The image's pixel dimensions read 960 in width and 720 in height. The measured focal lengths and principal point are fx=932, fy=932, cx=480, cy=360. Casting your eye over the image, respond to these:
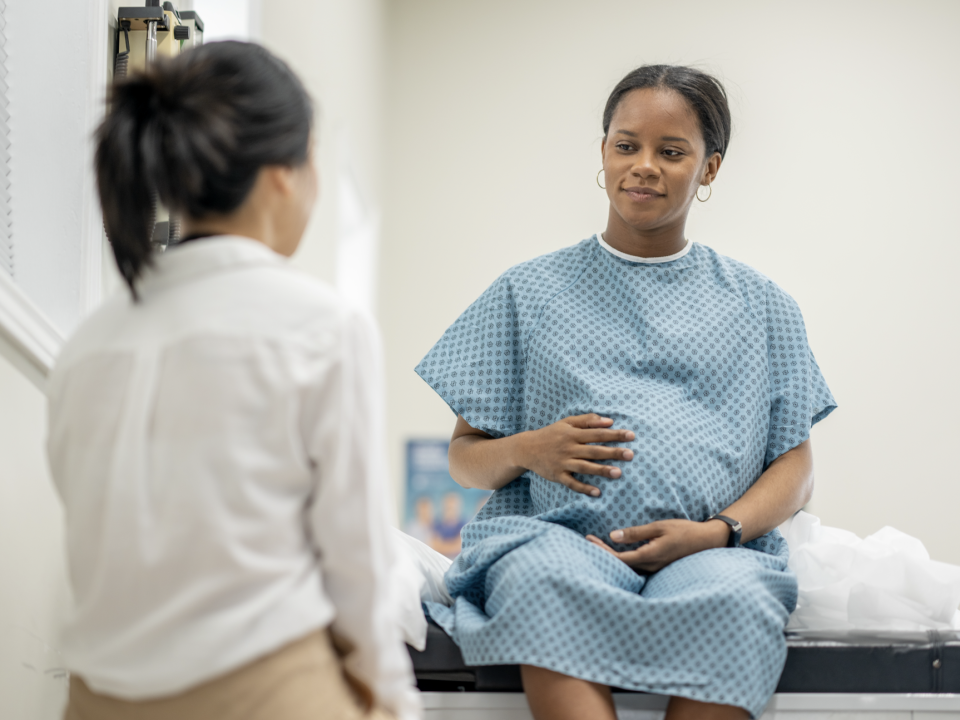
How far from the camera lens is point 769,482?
144 centimetres

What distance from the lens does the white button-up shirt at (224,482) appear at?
782 mm

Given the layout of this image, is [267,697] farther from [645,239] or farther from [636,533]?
[645,239]

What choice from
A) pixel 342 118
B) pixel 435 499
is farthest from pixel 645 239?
pixel 435 499

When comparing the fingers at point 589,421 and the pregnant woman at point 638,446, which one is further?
the fingers at point 589,421

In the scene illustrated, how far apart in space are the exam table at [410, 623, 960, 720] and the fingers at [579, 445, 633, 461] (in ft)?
1.03

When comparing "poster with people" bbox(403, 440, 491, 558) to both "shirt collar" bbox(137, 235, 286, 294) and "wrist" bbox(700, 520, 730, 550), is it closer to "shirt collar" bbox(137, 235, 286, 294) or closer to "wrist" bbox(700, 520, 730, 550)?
"wrist" bbox(700, 520, 730, 550)

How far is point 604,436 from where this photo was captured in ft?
4.49

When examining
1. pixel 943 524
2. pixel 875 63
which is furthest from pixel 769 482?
pixel 875 63

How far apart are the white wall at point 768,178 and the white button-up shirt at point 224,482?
4.01 m

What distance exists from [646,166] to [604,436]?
452 millimetres

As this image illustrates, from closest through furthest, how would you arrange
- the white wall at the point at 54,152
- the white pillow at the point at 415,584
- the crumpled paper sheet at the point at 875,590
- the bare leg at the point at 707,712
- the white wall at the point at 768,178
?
the bare leg at the point at 707,712
the white pillow at the point at 415,584
the crumpled paper sheet at the point at 875,590
the white wall at the point at 54,152
the white wall at the point at 768,178

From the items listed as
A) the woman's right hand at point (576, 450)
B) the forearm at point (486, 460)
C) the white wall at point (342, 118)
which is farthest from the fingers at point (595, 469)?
the white wall at point (342, 118)

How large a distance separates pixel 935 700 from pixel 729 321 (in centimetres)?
62

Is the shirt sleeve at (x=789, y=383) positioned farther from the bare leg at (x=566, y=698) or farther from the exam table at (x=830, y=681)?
the bare leg at (x=566, y=698)
